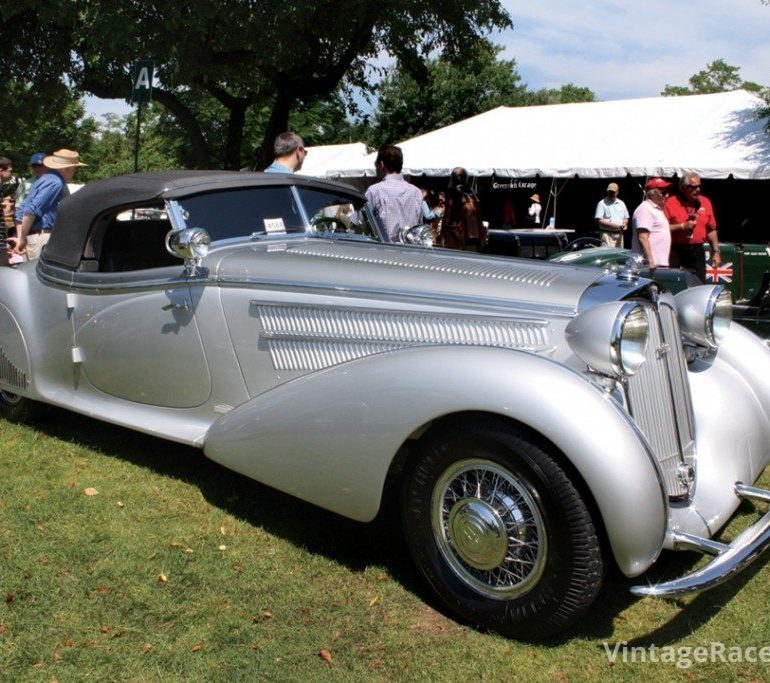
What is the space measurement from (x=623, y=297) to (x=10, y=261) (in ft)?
22.4

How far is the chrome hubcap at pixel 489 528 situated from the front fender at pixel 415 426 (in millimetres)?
235

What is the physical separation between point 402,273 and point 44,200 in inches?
183

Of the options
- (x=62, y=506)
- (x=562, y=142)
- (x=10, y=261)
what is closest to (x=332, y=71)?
(x=562, y=142)

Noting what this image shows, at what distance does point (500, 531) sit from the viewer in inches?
110

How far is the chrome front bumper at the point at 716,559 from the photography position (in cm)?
249

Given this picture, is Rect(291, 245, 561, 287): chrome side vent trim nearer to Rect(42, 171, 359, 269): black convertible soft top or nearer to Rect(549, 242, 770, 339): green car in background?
Rect(42, 171, 359, 269): black convertible soft top

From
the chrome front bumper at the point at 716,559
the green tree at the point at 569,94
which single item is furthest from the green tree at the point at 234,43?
the green tree at the point at 569,94

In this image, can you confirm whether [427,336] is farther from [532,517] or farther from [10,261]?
[10,261]

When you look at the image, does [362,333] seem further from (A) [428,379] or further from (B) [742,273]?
(B) [742,273]

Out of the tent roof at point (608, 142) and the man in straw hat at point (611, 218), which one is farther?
the tent roof at point (608, 142)

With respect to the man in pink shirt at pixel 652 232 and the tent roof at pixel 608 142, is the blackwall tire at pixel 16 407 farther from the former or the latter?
the tent roof at pixel 608 142

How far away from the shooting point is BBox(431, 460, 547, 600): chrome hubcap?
276 cm

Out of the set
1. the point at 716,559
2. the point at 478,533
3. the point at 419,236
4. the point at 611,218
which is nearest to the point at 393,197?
the point at 419,236

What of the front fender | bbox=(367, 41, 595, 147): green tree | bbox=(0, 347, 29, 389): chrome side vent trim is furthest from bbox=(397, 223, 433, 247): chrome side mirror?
bbox=(367, 41, 595, 147): green tree
